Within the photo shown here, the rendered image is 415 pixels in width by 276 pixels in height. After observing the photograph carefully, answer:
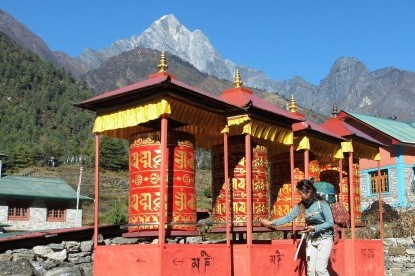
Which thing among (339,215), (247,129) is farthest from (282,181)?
(247,129)

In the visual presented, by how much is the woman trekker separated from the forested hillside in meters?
63.5

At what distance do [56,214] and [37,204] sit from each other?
1636 mm

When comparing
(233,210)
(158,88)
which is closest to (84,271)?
(233,210)

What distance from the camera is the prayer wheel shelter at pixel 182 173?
8.55 metres

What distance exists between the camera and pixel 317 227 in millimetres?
7543

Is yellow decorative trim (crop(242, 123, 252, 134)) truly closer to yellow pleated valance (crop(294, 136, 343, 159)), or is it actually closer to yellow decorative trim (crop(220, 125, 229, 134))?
yellow decorative trim (crop(220, 125, 229, 134))

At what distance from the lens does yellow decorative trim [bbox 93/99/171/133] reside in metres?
8.68

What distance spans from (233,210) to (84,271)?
4735 mm

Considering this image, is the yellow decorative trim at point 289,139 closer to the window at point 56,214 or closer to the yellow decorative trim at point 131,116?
the yellow decorative trim at point 131,116

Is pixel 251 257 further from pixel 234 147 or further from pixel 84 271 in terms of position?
pixel 84 271

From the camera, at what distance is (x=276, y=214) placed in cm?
1328

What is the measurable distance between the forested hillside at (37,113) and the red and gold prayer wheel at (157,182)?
60.7m

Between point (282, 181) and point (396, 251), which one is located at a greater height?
point (282, 181)

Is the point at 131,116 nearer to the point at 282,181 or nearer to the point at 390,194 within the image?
the point at 282,181
